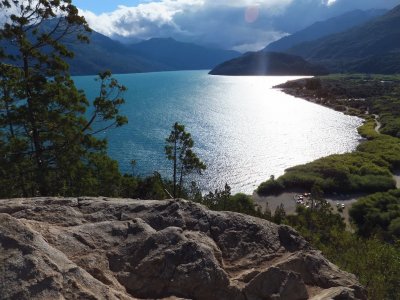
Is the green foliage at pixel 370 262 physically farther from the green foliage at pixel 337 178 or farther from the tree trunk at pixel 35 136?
the green foliage at pixel 337 178

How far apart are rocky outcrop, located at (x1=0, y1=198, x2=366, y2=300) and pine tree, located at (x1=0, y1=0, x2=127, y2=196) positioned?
900 inches

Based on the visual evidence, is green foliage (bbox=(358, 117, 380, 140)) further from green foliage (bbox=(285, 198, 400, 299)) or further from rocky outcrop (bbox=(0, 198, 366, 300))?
rocky outcrop (bbox=(0, 198, 366, 300))

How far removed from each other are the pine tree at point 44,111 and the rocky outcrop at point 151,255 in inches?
900

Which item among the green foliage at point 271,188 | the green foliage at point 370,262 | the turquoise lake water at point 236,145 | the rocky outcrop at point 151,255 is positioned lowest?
the green foliage at point 271,188

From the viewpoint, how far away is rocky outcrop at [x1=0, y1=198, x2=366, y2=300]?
1162 cm

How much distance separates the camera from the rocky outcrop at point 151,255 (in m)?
11.6

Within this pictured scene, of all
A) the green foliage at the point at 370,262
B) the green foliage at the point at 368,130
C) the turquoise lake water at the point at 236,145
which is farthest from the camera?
the green foliage at the point at 368,130

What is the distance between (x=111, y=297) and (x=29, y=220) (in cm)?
451

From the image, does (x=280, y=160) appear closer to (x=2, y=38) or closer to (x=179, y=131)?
(x=179, y=131)

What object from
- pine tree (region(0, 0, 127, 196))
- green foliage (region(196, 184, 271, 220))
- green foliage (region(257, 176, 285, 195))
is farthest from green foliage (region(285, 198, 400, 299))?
green foliage (region(257, 176, 285, 195))

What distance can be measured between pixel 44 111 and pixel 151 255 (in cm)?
2740

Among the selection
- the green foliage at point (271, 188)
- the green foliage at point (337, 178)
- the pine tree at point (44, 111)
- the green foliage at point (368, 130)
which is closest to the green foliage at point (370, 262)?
the pine tree at point (44, 111)

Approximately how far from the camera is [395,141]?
153 meters

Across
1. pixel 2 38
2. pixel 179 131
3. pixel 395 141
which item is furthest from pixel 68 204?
pixel 395 141
